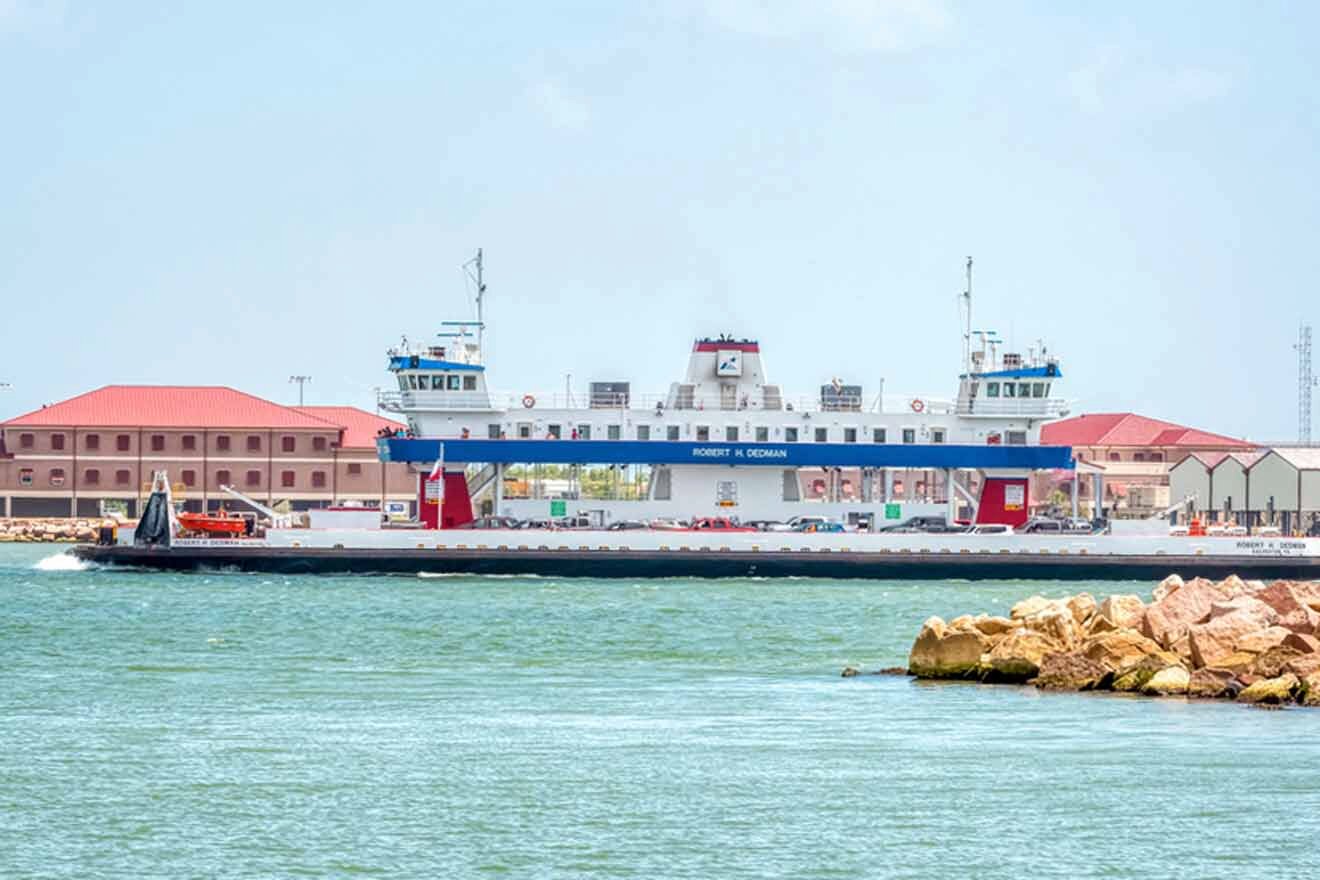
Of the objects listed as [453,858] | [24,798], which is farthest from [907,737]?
[24,798]

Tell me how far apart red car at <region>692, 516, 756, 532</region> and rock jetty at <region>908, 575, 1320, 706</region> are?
24351 mm

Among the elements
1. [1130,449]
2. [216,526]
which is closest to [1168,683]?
[216,526]

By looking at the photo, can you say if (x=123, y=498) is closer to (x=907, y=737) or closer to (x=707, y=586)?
(x=707, y=586)

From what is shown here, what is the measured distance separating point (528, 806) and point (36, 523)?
8800 cm

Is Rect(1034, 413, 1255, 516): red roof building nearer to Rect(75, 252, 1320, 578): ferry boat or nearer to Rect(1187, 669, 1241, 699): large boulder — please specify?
Rect(75, 252, 1320, 578): ferry boat

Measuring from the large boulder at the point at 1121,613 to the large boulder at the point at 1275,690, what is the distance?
3.16 m

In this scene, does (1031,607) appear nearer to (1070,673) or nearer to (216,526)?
(1070,673)

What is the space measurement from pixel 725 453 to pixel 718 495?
1.37m

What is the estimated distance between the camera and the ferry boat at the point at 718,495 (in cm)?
5738

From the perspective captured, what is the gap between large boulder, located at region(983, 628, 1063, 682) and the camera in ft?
106

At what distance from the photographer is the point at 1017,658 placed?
3241 centimetres

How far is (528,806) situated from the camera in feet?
74.5

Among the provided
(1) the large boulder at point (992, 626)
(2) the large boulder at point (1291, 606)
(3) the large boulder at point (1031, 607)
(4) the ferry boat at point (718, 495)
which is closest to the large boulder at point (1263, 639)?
(2) the large boulder at point (1291, 606)

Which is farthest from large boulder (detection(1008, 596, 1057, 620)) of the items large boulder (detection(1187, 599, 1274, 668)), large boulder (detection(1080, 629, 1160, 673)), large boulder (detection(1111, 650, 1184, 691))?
large boulder (detection(1187, 599, 1274, 668))
